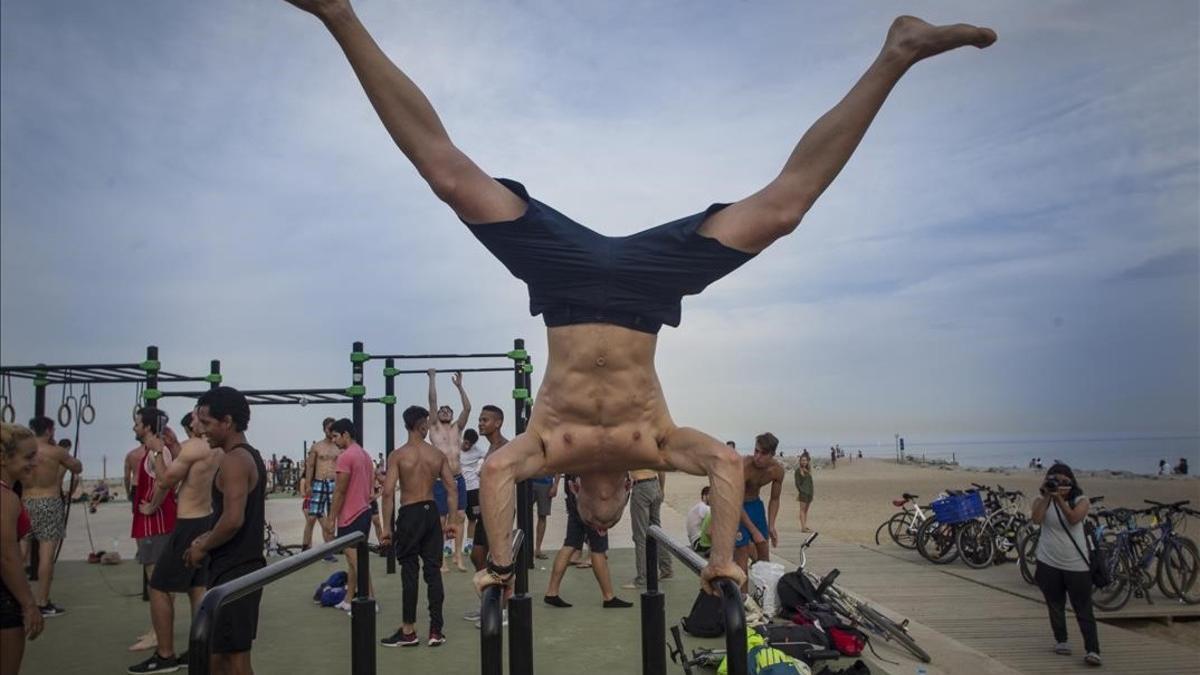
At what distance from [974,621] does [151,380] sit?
28.8 ft

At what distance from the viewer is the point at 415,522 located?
651cm

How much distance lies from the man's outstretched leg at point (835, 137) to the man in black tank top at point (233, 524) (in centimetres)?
330

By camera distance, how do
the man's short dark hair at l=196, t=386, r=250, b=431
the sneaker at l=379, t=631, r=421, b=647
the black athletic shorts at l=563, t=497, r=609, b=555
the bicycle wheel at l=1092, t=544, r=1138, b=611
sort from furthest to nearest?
the bicycle wheel at l=1092, t=544, r=1138, b=611 < the black athletic shorts at l=563, t=497, r=609, b=555 < the sneaker at l=379, t=631, r=421, b=647 < the man's short dark hair at l=196, t=386, r=250, b=431

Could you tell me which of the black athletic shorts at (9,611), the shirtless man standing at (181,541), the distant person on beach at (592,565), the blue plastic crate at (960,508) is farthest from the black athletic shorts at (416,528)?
the blue plastic crate at (960,508)

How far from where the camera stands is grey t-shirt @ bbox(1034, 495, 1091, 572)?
6.45 metres

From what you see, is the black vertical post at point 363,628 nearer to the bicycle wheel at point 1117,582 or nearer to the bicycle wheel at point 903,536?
the bicycle wheel at point 1117,582

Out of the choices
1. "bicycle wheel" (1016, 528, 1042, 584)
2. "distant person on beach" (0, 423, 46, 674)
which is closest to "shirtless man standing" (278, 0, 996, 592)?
"distant person on beach" (0, 423, 46, 674)

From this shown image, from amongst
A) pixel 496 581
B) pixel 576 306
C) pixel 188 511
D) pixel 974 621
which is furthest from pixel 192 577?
pixel 974 621

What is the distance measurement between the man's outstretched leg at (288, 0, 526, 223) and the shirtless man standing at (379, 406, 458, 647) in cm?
460

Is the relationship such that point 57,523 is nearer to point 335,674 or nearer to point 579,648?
point 335,674

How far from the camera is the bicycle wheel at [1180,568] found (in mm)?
8430

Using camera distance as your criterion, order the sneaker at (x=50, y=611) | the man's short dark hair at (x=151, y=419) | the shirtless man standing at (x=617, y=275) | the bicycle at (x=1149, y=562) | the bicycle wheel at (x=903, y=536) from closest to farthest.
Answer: the shirtless man standing at (x=617, y=275), the man's short dark hair at (x=151, y=419), the sneaker at (x=50, y=611), the bicycle at (x=1149, y=562), the bicycle wheel at (x=903, y=536)

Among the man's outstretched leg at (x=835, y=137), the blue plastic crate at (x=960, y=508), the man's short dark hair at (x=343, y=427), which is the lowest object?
the blue plastic crate at (x=960, y=508)

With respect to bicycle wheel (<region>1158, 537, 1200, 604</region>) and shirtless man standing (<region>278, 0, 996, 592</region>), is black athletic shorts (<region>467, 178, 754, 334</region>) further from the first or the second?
bicycle wheel (<region>1158, 537, 1200, 604</region>)
